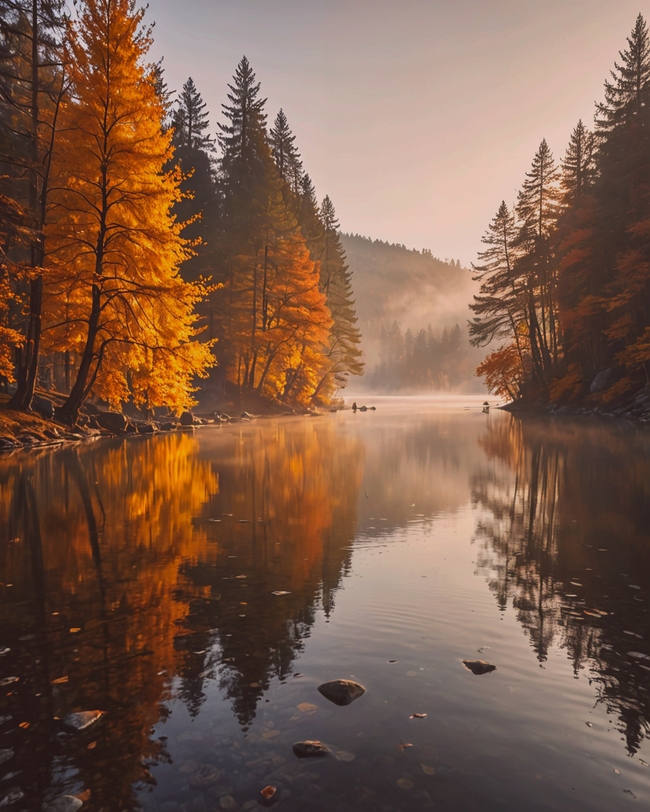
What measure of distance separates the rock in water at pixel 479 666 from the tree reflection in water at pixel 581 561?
1.61 feet

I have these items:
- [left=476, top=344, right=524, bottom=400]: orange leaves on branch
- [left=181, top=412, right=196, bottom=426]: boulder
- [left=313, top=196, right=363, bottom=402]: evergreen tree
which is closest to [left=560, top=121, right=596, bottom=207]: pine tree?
[left=476, top=344, right=524, bottom=400]: orange leaves on branch

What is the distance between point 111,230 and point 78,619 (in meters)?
20.2

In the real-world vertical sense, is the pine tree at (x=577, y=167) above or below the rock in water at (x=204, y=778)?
above

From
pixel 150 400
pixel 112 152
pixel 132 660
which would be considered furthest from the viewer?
pixel 150 400

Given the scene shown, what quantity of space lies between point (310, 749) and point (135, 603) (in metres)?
2.94

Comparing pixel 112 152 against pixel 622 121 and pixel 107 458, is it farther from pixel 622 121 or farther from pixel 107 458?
pixel 622 121

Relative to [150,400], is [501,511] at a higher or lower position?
lower

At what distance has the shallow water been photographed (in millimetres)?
3018

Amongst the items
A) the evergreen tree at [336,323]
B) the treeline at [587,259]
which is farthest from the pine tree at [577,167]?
the evergreen tree at [336,323]

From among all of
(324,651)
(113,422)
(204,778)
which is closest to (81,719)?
(204,778)

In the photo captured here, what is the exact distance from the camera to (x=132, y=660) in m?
4.31

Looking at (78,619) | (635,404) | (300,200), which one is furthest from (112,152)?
(300,200)

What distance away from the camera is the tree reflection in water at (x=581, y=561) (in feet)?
14.0

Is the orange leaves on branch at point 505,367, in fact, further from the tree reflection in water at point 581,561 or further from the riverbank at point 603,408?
the tree reflection in water at point 581,561
